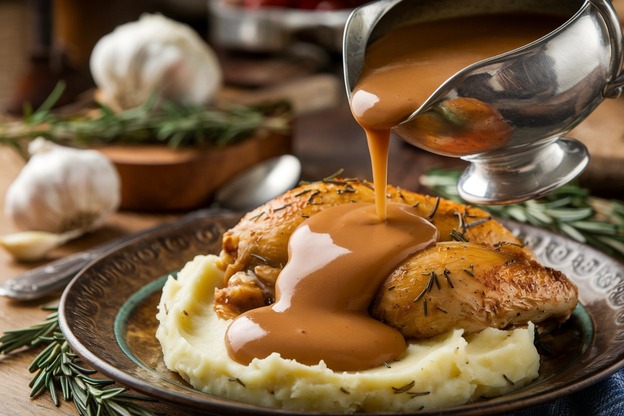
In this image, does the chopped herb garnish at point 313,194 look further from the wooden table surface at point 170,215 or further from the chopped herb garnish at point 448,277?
the wooden table surface at point 170,215

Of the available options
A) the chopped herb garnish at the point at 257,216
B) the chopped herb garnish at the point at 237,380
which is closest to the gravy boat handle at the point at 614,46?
the chopped herb garnish at the point at 257,216

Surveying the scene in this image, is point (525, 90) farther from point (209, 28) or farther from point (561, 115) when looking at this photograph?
point (209, 28)

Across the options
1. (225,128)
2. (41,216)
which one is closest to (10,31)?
(225,128)

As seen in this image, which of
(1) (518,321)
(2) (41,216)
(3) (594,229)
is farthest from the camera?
(2) (41,216)

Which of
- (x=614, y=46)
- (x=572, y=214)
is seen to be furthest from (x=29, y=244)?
(x=614, y=46)

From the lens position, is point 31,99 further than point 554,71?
Yes

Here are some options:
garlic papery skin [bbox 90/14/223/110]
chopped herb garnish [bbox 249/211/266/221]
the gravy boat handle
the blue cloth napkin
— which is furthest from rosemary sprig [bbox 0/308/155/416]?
garlic papery skin [bbox 90/14/223/110]
